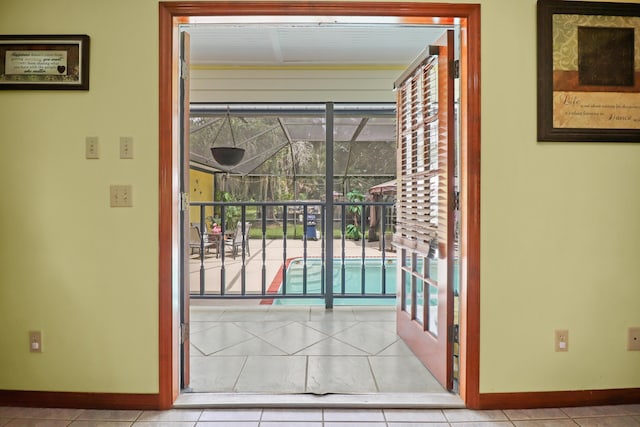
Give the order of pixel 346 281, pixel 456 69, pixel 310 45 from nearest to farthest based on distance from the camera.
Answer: pixel 456 69, pixel 310 45, pixel 346 281

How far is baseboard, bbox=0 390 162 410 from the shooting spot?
1840 mm

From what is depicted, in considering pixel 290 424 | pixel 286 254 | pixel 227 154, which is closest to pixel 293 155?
pixel 227 154

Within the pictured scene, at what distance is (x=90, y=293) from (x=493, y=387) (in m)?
2.04

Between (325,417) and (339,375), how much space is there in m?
0.44

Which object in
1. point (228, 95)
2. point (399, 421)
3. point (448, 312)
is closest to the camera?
point (399, 421)

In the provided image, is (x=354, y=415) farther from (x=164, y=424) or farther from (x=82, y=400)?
(x=82, y=400)

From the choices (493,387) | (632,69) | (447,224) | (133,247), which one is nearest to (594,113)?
(632,69)

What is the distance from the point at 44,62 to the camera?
1.83m

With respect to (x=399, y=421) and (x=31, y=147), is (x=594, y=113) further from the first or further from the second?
(x=31, y=147)

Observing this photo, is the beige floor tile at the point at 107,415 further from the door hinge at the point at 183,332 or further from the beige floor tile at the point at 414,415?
the beige floor tile at the point at 414,415

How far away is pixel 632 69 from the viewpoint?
1.84 meters

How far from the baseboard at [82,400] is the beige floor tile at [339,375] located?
824 mm

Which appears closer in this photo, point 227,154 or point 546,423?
Answer: point 546,423

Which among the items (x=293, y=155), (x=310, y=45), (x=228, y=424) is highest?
(x=310, y=45)
